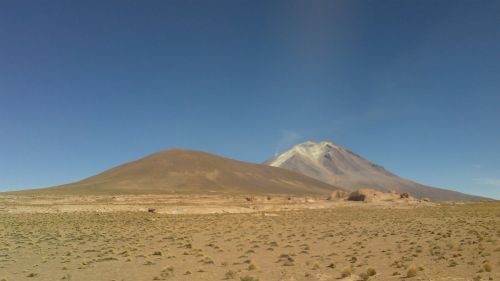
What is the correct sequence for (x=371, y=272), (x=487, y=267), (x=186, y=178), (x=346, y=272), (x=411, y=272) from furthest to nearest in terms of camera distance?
(x=186, y=178)
(x=346, y=272)
(x=371, y=272)
(x=487, y=267)
(x=411, y=272)

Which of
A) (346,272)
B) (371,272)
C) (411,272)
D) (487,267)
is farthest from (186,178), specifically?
(487,267)

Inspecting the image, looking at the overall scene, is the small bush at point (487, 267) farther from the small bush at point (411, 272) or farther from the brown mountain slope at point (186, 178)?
the brown mountain slope at point (186, 178)

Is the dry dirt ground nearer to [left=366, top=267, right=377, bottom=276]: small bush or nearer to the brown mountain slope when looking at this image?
[left=366, top=267, right=377, bottom=276]: small bush

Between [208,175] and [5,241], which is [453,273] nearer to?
[5,241]

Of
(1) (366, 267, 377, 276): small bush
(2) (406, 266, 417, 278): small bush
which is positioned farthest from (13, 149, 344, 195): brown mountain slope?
(2) (406, 266, 417, 278): small bush

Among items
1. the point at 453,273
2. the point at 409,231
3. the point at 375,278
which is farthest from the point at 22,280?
the point at 409,231

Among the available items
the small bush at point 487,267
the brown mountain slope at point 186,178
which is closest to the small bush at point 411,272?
the small bush at point 487,267

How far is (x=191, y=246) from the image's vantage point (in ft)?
79.1

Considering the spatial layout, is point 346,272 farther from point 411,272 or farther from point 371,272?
point 411,272

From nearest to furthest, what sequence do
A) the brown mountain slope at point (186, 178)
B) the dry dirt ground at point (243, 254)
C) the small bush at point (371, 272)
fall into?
the small bush at point (371, 272), the dry dirt ground at point (243, 254), the brown mountain slope at point (186, 178)

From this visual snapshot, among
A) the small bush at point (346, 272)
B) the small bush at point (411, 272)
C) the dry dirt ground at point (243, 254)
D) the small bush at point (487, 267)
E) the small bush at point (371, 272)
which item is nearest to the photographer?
the small bush at point (411, 272)

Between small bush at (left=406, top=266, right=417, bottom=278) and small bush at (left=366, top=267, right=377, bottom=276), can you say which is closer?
small bush at (left=406, top=266, right=417, bottom=278)

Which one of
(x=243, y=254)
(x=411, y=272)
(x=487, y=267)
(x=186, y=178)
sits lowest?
(x=243, y=254)

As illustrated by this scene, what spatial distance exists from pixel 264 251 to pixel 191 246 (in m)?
4.45
